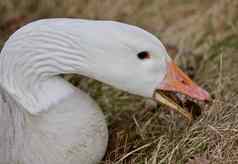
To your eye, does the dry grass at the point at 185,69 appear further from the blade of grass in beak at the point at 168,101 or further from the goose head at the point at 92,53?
the goose head at the point at 92,53

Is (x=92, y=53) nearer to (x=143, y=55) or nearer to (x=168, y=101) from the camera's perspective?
(x=143, y=55)

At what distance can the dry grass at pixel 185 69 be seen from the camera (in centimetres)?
264

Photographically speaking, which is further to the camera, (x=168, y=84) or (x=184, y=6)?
(x=184, y=6)

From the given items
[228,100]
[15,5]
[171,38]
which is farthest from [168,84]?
[15,5]

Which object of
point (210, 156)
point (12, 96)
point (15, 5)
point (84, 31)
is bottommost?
point (15, 5)

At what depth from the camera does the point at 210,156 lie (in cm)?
258

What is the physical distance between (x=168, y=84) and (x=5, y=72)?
0.55 m

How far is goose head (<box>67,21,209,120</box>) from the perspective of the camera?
231cm

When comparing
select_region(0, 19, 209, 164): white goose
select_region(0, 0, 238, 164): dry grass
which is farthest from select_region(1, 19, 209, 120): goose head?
select_region(0, 0, 238, 164): dry grass

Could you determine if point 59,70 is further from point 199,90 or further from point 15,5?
point 15,5

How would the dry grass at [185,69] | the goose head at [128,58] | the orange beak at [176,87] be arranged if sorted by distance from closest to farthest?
the goose head at [128,58]
the orange beak at [176,87]
the dry grass at [185,69]

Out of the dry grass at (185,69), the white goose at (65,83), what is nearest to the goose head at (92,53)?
the white goose at (65,83)

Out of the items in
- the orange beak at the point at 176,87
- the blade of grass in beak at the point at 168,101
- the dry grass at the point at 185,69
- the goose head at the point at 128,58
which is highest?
the goose head at the point at 128,58

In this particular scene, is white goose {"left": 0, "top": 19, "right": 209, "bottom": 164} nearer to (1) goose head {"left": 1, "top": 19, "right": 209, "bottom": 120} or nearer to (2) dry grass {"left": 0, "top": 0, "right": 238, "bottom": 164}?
(1) goose head {"left": 1, "top": 19, "right": 209, "bottom": 120}
